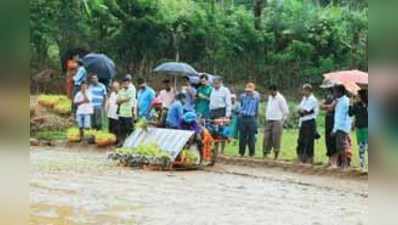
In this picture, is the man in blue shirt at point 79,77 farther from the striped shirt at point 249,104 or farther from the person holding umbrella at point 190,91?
the striped shirt at point 249,104

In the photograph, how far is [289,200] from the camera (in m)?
4.03

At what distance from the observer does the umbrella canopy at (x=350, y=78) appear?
13.9ft

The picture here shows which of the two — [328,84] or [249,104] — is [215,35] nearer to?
[249,104]

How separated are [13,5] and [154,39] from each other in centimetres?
431

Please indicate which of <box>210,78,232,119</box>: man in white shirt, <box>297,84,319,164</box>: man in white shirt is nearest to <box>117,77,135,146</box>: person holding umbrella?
<box>210,78,232,119</box>: man in white shirt

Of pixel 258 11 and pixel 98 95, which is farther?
pixel 98 95

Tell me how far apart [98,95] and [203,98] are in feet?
3.01

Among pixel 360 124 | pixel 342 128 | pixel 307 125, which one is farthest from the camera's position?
pixel 307 125

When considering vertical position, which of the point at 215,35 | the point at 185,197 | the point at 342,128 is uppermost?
the point at 215,35

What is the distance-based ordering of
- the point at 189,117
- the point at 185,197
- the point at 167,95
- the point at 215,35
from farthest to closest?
the point at 215,35
the point at 167,95
the point at 189,117
the point at 185,197

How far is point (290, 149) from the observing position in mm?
4922

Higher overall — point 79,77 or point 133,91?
A: point 79,77

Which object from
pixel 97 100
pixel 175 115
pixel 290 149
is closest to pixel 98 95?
pixel 97 100

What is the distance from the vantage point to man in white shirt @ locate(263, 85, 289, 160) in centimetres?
496
